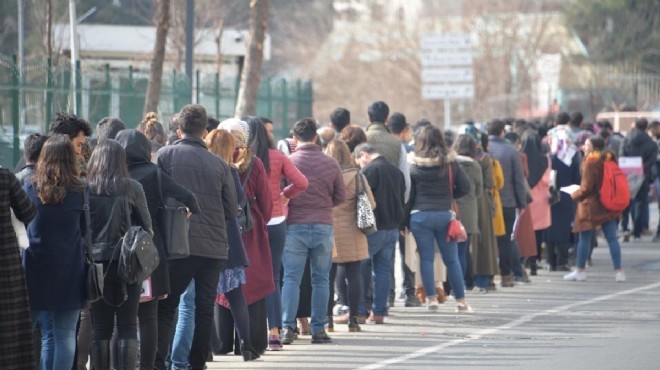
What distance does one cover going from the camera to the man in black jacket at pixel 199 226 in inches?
390

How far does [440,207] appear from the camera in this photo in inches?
561

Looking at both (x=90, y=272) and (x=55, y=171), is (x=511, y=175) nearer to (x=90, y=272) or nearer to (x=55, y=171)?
(x=90, y=272)

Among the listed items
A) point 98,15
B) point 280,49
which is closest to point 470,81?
point 98,15

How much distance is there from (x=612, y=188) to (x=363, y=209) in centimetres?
551

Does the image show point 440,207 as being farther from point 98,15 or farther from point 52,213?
point 98,15

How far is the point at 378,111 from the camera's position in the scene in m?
14.3

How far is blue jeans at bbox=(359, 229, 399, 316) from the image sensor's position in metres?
13.5

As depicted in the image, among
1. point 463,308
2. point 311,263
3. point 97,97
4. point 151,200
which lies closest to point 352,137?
point 311,263

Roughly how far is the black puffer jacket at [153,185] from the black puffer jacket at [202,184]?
0.41 meters

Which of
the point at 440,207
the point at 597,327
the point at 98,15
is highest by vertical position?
the point at 98,15

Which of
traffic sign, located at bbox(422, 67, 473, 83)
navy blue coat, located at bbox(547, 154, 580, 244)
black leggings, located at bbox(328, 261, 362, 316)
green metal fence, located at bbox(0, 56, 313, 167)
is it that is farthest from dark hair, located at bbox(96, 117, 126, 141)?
traffic sign, located at bbox(422, 67, 473, 83)

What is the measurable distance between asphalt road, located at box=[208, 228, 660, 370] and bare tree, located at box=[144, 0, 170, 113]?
17.5 feet

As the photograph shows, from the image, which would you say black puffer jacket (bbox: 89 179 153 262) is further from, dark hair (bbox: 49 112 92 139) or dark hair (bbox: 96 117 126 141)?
dark hair (bbox: 96 117 126 141)

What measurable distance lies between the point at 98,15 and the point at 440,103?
16.8 metres
